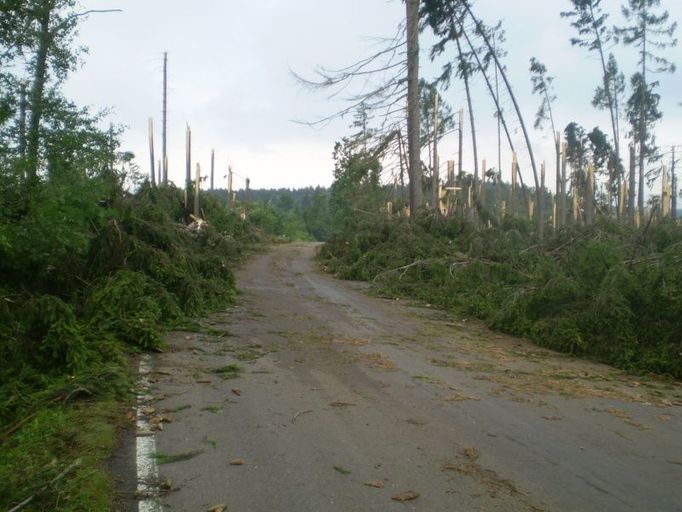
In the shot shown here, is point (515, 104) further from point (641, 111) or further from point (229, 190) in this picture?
point (229, 190)

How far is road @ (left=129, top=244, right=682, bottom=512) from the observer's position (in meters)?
4.78

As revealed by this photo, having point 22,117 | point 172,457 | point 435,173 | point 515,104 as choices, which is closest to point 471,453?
point 172,457

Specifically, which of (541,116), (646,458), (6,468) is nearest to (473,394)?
(646,458)

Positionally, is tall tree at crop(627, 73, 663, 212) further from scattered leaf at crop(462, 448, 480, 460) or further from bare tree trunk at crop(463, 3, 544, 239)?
scattered leaf at crop(462, 448, 480, 460)

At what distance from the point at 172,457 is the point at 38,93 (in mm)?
8545

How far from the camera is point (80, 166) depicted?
448 inches

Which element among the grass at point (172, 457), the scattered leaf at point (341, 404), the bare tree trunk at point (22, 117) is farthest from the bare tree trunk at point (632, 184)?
the grass at point (172, 457)

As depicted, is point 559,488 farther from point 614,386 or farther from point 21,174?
point 21,174

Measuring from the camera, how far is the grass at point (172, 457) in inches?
206

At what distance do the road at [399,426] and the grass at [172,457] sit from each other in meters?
0.03

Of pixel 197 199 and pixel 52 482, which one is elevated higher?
pixel 197 199

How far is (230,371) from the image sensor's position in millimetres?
8422

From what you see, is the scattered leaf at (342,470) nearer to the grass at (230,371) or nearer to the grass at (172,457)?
the grass at (172,457)

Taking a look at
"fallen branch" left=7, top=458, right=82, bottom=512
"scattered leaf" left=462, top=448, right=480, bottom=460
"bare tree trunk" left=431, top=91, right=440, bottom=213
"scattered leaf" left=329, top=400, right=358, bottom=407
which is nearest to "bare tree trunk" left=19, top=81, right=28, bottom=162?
"scattered leaf" left=329, top=400, right=358, bottom=407
